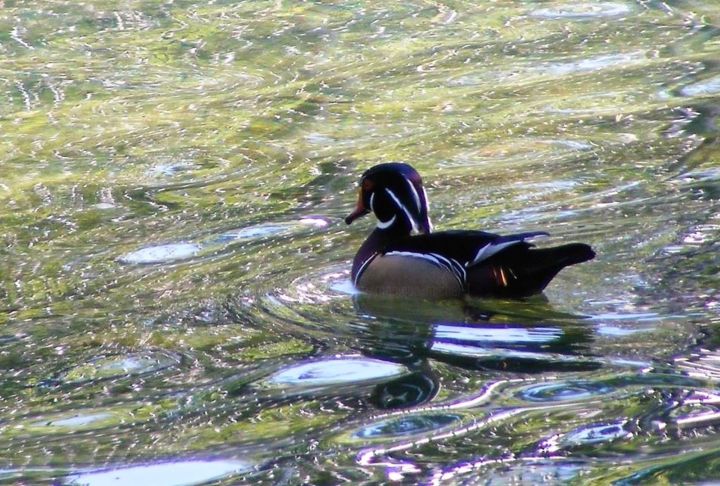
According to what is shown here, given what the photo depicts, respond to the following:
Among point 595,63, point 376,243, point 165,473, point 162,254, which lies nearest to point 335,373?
point 165,473

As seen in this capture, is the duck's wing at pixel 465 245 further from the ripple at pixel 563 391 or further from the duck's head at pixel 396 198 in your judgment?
the ripple at pixel 563 391

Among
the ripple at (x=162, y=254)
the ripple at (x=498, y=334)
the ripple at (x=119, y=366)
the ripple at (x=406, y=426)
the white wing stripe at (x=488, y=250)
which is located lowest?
the ripple at (x=162, y=254)

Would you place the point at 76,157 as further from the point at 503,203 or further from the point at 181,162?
the point at 503,203

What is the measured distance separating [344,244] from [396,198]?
0.71 m

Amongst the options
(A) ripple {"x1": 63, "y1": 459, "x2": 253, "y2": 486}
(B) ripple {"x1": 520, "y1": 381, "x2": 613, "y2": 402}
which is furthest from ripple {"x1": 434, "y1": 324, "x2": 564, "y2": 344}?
(A) ripple {"x1": 63, "y1": 459, "x2": 253, "y2": 486}

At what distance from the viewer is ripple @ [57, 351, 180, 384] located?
631cm

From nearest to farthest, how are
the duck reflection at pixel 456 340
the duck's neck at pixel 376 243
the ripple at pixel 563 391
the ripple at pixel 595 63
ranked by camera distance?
the ripple at pixel 563 391 → the duck reflection at pixel 456 340 → the duck's neck at pixel 376 243 → the ripple at pixel 595 63

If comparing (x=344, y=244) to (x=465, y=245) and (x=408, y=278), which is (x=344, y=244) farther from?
(x=465, y=245)

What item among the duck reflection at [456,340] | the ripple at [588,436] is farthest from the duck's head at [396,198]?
the ripple at [588,436]

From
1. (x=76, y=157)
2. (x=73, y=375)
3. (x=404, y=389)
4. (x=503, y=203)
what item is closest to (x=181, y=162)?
(x=76, y=157)

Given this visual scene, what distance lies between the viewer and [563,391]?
5516 mm

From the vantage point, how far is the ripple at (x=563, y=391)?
543 centimetres

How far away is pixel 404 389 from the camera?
5.80 meters

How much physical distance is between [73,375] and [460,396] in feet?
5.83
